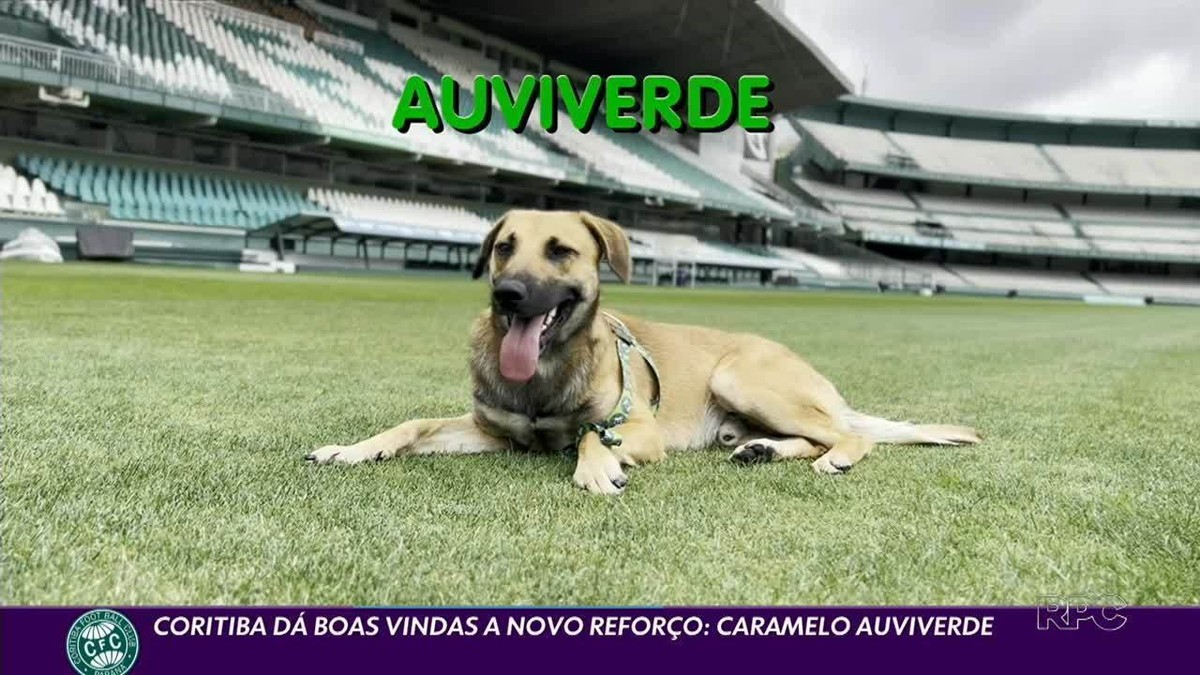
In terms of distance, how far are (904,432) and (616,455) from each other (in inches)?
60.6

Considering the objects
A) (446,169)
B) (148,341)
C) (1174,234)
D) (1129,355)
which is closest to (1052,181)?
(1174,234)

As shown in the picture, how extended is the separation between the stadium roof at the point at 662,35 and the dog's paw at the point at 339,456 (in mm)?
32542

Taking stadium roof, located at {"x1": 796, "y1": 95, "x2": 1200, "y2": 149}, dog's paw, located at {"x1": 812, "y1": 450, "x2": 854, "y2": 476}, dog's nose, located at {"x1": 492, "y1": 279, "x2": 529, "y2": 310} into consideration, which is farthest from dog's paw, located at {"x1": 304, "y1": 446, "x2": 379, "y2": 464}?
stadium roof, located at {"x1": 796, "y1": 95, "x2": 1200, "y2": 149}

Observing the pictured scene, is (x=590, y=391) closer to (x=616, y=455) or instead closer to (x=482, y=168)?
(x=616, y=455)

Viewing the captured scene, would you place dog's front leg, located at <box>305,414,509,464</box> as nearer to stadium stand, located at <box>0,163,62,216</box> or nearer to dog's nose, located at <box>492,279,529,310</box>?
dog's nose, located at <box>492,279,529,310</box>

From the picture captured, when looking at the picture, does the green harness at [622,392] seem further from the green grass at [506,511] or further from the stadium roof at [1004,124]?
the stadium roof at [1004,124]

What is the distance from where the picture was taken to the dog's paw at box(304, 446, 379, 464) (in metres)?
2.76

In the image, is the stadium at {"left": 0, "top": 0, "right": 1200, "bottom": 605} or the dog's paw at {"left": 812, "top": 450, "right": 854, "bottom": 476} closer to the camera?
the stadium at {"left": 0, "top": 0, "right": 1200, "bottom": 605}

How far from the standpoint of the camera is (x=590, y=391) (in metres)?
3.03
